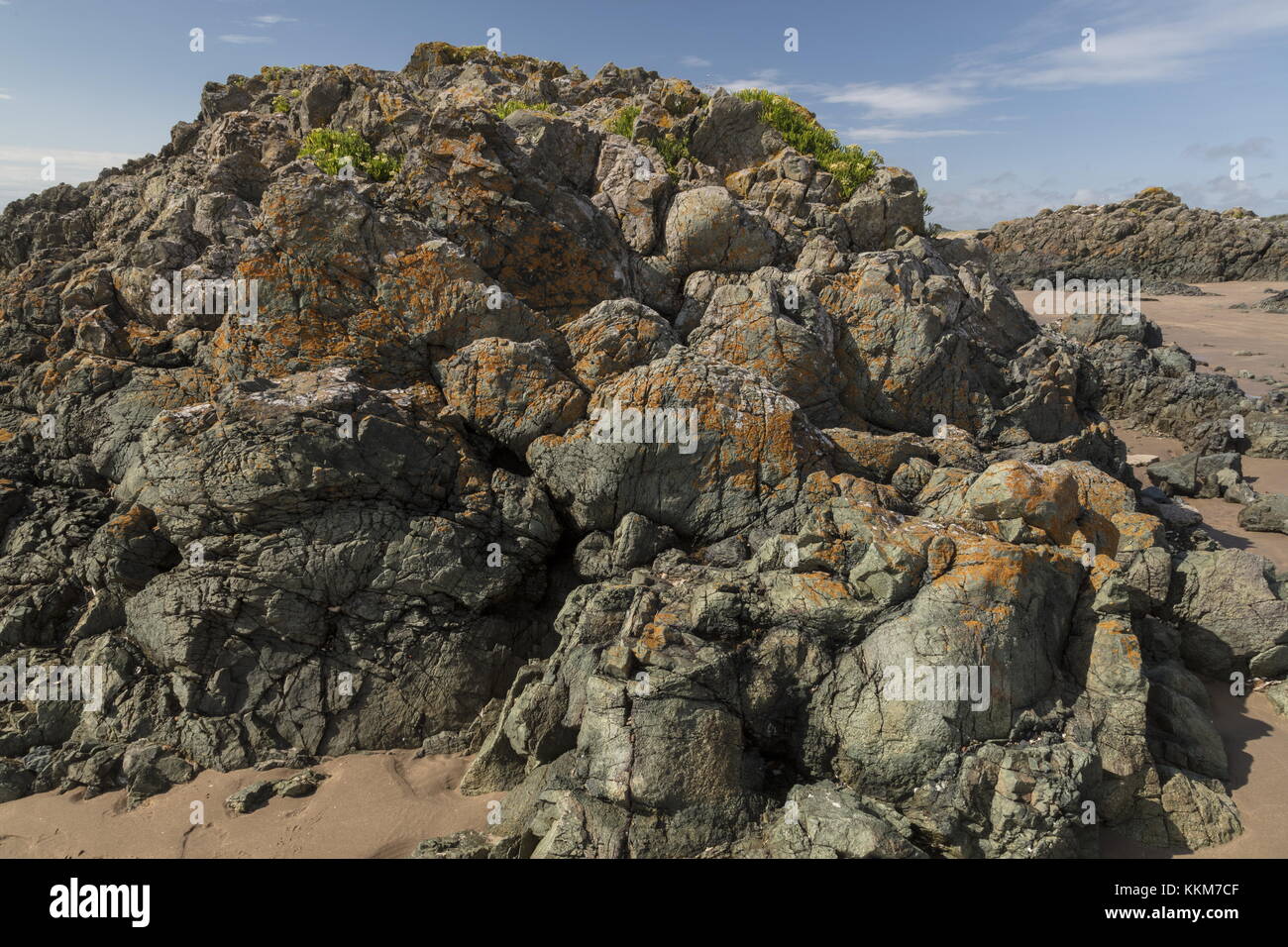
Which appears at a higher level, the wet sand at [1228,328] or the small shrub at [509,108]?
the small shrub at [509,108]

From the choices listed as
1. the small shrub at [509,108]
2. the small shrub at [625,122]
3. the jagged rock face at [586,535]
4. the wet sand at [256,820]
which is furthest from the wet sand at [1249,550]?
the small shrub at [509,108]

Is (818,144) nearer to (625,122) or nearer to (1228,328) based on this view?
(625,122)

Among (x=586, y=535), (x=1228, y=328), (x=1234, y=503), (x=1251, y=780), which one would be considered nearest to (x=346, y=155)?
(x=586, y=535)

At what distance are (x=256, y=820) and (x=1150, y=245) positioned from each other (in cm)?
8248

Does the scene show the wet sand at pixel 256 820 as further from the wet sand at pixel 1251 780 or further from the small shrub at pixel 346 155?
the small shrub at pixel 346 155

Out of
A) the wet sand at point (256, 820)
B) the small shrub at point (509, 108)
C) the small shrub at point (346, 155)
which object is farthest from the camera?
the small shrub at point (509, 108)

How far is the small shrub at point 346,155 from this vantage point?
14672 mm

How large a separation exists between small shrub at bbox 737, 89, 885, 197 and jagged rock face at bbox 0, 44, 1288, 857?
12.6 feet

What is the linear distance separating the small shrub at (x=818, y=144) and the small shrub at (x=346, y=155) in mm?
10888

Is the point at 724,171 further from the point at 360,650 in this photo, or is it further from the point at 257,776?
the point at 257,776

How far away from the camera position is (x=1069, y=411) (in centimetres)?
1602

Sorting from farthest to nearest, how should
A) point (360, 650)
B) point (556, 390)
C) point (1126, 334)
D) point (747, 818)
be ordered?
point (1126, 334), point (556, 390), point (360, 650), point (747, 818)
